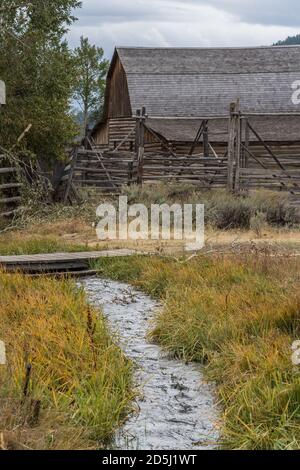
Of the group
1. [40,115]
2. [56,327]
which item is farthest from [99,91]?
[56,327]

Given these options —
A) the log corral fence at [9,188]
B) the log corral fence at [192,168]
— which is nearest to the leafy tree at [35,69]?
the log corral fence at [9,188]

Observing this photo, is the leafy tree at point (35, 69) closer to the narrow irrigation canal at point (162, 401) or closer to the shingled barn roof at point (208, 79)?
the narrow irrigation canal at point (162, 401)

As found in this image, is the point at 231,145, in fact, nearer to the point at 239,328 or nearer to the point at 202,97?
the point at 239,328

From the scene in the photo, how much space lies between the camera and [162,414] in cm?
561

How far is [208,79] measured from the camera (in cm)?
3117

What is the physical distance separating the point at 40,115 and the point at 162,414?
12796 millimetres

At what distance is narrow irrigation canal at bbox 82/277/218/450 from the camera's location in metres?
5.11

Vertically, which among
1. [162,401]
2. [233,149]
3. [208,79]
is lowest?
[162,401]

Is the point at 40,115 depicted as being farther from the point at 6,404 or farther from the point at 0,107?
the point at 6,404

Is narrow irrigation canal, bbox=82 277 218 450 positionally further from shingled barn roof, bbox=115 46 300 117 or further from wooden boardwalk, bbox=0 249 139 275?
shingled barn roof, bbox=115 46 300 117

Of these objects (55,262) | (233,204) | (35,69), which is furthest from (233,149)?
(55,262)

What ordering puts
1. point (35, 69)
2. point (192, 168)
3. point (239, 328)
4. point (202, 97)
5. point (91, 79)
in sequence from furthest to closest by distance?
point (91, 79)
point (202, 97)
point (192, 168)
point (35, 69)
point (239, 328)

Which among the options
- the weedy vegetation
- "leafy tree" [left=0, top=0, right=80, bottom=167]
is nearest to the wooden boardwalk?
the weedy vegetation

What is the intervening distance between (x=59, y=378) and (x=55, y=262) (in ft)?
18.7
